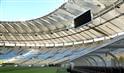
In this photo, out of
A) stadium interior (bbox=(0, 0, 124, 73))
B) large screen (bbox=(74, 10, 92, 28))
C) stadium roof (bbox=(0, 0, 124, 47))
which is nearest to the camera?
stadium interior (bbox=(0, 0, 124, 73))

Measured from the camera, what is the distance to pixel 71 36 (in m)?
55.6

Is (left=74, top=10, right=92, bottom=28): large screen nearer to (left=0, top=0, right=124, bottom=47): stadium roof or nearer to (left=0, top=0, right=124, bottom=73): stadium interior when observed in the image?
(left=0, top=0, right=124, bottom=73): stadium interior

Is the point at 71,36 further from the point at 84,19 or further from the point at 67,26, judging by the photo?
the point at 84,19

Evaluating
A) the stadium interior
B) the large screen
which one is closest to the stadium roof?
the stadium interior

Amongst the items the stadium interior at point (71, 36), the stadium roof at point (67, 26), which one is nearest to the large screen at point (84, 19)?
the stadium interior at point (71, 36)

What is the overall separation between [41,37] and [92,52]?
53.5 m

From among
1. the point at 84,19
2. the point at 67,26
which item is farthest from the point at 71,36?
the point at 84,19

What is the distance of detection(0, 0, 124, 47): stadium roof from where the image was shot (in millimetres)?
39875

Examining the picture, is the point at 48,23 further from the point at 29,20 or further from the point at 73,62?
the point at 73,62

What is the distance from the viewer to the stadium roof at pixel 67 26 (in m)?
39.9

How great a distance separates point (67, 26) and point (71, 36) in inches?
133

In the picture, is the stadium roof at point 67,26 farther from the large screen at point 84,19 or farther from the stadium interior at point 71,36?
the large screen at point 84,19

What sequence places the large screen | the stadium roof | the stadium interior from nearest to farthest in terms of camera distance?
the stadium interior
the large screen
the stadium roof

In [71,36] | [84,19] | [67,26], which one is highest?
[67,26]
